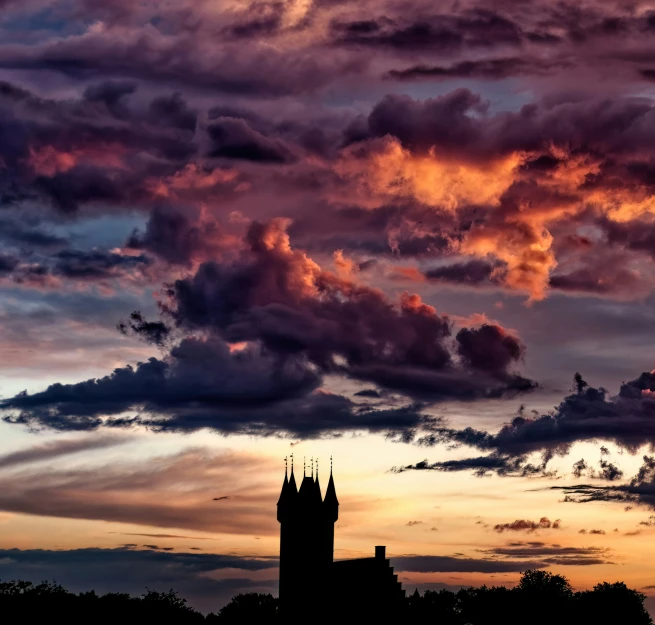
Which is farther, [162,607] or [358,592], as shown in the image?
[162,607]

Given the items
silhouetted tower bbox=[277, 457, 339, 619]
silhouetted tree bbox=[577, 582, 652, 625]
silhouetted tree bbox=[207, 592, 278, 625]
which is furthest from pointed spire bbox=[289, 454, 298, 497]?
silhouetted tree bbox=[577, 582, 652, 625]

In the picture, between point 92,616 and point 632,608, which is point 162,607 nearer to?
point 92,616

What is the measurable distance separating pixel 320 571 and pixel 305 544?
11.9 feet

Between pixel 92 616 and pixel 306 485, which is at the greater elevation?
pixel 306 485

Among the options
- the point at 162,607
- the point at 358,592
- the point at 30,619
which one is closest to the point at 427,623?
the point at 358,592

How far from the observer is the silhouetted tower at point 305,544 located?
14500cm

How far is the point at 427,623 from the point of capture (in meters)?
159

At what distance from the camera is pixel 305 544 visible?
147m

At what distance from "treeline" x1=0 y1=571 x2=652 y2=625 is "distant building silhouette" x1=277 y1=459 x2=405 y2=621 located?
4.90 feet

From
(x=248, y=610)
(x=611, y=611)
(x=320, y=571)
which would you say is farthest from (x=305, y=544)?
(x=611, y=611)

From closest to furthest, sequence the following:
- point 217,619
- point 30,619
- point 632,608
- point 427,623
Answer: point 30,619 < point 427,623 < point 217,619 < point 632,608

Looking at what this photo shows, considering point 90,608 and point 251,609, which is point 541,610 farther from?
point 90,608

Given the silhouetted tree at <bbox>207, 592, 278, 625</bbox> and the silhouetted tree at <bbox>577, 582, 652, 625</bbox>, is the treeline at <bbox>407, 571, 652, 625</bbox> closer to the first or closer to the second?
the silhouetted tree at <bbox>577, 582, 652, 625</bbox>

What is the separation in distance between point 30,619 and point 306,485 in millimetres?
34986
